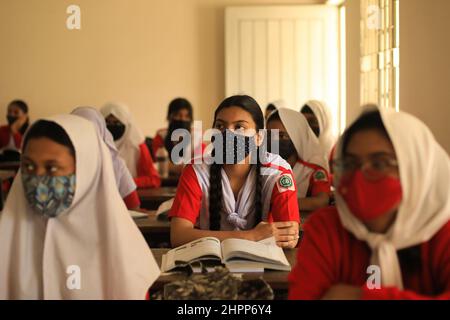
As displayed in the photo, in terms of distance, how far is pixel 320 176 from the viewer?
159 inches

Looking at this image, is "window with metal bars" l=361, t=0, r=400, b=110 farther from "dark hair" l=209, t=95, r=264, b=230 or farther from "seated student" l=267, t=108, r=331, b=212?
"dark hair" l=209, t=95, r=264, b=230

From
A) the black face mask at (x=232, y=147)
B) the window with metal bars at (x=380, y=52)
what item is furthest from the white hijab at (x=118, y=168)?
the window with metal bars at (x=380, y=52)

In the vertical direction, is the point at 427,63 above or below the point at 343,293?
above

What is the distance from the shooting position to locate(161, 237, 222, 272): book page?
2.33 metres

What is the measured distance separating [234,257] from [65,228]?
0.74 m

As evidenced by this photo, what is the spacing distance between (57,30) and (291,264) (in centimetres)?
649

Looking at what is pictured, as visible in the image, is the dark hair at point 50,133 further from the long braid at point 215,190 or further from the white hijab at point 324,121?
the white hijab at point 324,121

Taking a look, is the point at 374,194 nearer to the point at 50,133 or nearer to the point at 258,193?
the point at 50,133

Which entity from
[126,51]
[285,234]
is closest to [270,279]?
[285,234]

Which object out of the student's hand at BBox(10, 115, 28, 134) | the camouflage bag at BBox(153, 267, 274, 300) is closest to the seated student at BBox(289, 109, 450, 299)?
the camouflage bag at BBox(153, 267, 274, 300)

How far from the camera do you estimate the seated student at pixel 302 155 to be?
405cm

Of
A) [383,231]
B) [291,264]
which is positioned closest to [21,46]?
[291,264]

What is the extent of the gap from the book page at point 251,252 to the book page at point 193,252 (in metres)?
0.04

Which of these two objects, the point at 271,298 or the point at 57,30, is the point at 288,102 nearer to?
the point at 57,30
